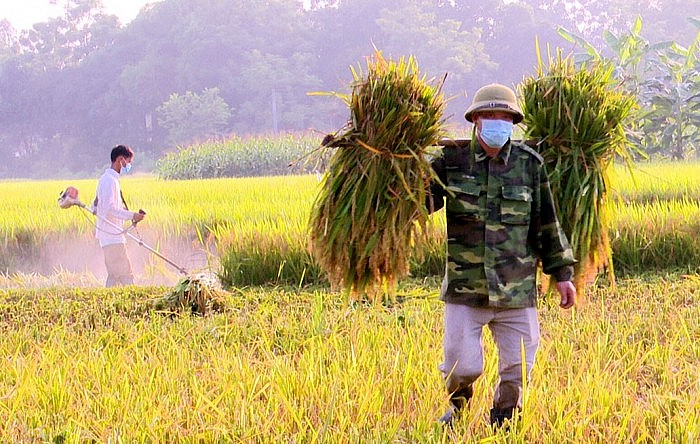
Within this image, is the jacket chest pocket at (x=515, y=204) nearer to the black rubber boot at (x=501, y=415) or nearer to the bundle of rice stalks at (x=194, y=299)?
the black rubber boot at (x=501, y=415)

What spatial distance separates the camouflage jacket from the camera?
2.68 m

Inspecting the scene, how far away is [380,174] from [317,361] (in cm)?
111

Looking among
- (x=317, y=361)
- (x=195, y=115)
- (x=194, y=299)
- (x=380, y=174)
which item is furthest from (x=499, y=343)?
(x=195, y=115)

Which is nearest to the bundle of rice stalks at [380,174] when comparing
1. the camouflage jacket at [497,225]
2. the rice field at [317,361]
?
the camouflage jacket at [497,225]

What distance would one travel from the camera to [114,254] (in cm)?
658

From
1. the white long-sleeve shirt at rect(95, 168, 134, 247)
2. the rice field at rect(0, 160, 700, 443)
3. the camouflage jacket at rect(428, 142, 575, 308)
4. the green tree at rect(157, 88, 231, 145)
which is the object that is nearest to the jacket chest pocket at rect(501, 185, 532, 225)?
the camouflage jacket at rect(428, 142, 575, 308)

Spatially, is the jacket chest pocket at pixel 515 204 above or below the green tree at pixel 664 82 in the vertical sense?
below

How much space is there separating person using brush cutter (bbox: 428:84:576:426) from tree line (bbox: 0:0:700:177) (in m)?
29.2

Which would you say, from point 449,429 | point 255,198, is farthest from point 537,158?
point 255,198

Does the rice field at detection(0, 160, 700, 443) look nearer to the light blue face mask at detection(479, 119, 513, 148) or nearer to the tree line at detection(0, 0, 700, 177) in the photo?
the light blue face mask at detection(479, 119, 513, 148)

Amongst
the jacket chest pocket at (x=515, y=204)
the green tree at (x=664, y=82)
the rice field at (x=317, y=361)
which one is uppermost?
the green tree at (x=664, y=82)

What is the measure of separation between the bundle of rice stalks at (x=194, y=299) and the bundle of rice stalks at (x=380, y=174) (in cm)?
233

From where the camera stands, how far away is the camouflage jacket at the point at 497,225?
105 inches

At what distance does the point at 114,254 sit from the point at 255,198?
372 centimetres
